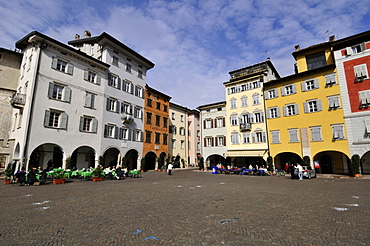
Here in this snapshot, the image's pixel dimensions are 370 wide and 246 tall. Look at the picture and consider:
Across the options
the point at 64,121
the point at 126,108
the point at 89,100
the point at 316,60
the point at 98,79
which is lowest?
the point at 64,121

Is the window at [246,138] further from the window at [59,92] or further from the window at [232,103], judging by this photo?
the window at [59,92]

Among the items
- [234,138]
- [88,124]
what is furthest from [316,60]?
[88,124]

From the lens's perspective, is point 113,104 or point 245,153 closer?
point 113,104

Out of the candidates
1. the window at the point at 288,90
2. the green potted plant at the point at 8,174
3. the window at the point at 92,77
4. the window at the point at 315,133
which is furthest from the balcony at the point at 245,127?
the green potted plant at the point at 8,174

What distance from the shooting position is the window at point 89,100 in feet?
82.0

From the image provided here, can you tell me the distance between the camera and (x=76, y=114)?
2369cm

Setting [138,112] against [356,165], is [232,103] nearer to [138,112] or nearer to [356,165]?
[138,112]

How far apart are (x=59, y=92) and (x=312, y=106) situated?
30.4 meters

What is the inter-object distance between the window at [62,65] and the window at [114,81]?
535 cm

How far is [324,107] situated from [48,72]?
31.9m

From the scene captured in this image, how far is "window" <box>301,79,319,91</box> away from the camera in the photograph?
84.8 ft

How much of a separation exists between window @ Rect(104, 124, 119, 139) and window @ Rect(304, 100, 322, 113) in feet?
83.4

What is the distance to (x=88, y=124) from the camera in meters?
25.2

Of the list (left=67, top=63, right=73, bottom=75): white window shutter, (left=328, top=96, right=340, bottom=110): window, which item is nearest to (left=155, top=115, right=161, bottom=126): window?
(left=67, top=63, right=73, bottom=75): white window shutter
